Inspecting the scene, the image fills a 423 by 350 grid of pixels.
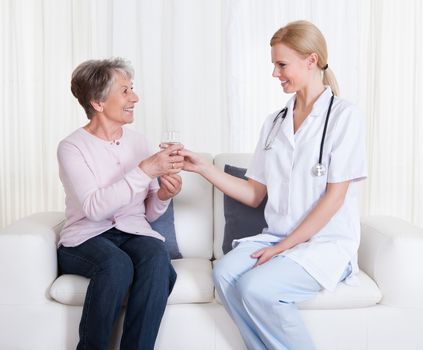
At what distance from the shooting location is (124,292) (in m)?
2.00

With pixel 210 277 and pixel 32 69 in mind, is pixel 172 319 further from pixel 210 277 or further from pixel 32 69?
pixel 32 69

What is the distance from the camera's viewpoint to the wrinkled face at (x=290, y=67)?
2148mm

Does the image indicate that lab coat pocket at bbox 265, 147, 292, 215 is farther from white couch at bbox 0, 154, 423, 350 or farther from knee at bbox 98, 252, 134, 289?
knee at bbox 98, 252, 134, 289

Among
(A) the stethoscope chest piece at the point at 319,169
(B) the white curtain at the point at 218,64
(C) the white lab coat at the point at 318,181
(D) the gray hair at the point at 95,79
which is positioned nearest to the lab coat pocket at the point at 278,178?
(C) the white lab coat at the point at 318,181

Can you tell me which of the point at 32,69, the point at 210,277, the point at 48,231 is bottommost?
the point at 210,277

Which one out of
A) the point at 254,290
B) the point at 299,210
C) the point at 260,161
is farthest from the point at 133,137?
the point at 254,290

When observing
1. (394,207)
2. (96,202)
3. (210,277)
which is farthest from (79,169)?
(394,207)

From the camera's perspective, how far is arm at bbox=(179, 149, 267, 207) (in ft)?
7.58

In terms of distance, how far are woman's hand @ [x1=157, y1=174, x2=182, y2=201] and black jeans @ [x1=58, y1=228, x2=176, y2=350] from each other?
0.76 feet

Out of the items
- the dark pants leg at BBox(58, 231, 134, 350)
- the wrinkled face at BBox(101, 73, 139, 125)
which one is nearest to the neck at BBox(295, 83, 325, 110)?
the wrinkled face at BBox(101, 73, 139, 125)

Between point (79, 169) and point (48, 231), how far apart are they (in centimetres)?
27

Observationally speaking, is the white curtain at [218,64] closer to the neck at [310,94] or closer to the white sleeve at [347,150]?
the neck at [310,94]

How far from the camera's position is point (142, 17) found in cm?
354

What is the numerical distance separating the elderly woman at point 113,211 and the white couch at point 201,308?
3.9 inches
